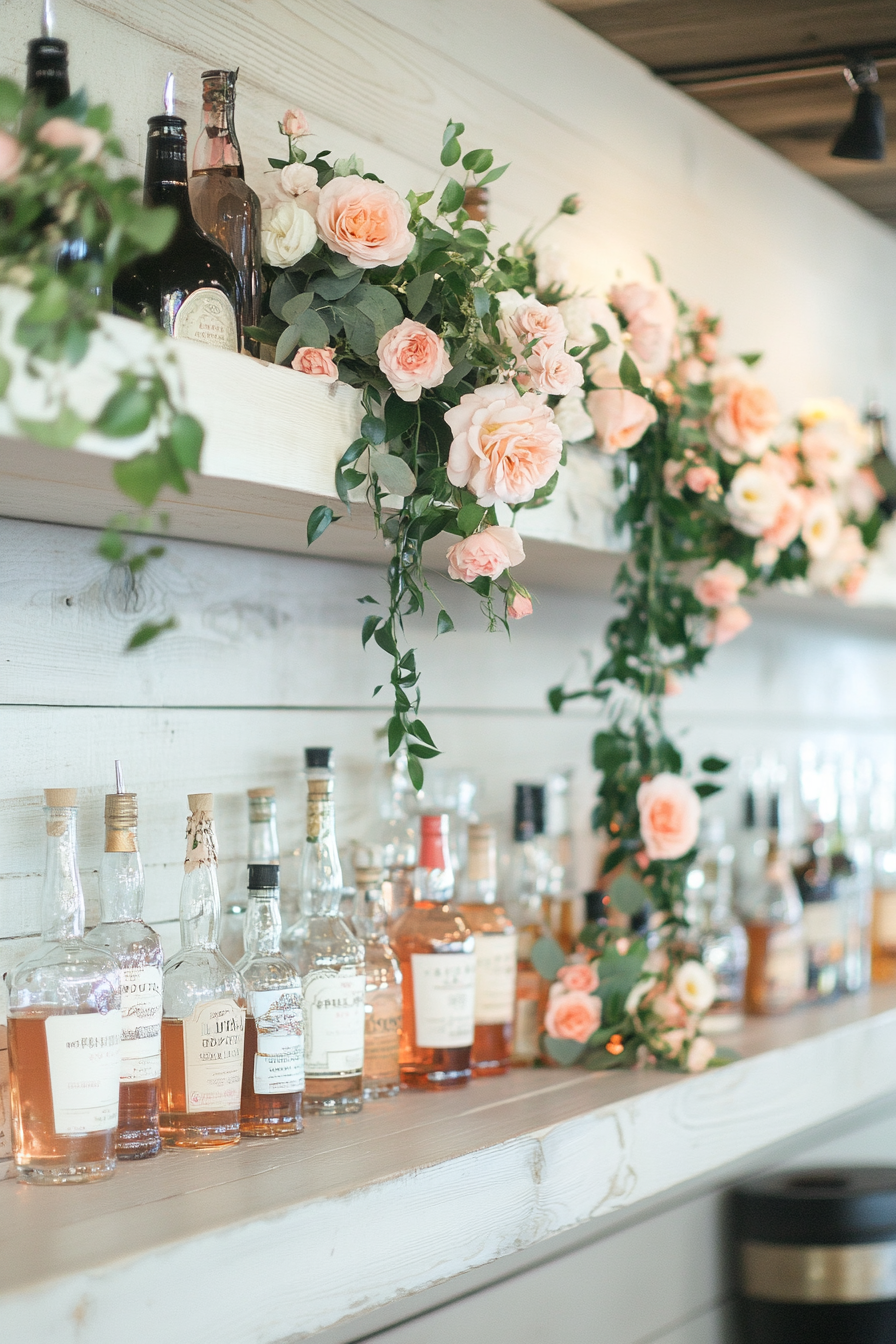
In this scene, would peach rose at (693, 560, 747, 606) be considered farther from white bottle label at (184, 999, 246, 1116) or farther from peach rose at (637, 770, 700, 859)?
white bottle label at (184, 999, 246, 1116)

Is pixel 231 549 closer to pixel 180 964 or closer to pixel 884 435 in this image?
pixel 180 964

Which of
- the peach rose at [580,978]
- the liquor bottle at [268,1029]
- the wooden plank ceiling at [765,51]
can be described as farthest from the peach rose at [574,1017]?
the wooden plank ceiling at [765,51]

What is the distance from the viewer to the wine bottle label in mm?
975

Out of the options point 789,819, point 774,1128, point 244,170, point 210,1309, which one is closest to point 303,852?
point 210,1309

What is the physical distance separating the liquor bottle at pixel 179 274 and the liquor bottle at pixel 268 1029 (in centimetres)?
42

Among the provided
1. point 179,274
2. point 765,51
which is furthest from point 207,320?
point 765,51

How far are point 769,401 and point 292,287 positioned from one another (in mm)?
695

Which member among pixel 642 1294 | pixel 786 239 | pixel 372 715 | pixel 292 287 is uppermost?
pixel 786 239

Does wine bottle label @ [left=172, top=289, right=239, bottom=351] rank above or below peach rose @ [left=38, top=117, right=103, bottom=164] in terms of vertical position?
below

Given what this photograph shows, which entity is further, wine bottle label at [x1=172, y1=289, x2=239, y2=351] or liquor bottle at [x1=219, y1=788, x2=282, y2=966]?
liquor bottle at [x1=219, y1=788, x2=282, y2=966]

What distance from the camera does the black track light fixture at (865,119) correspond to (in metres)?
1.72

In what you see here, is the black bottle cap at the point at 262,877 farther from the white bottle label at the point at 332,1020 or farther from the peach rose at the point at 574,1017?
the peach rose at the point at 574,1017

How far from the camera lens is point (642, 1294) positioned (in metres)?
1.45

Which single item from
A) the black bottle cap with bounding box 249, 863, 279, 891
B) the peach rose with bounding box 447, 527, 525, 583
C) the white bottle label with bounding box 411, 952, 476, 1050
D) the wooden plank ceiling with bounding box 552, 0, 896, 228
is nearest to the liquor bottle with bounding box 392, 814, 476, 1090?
the white bottle label with bounding box 411, 952, 476, 1050
